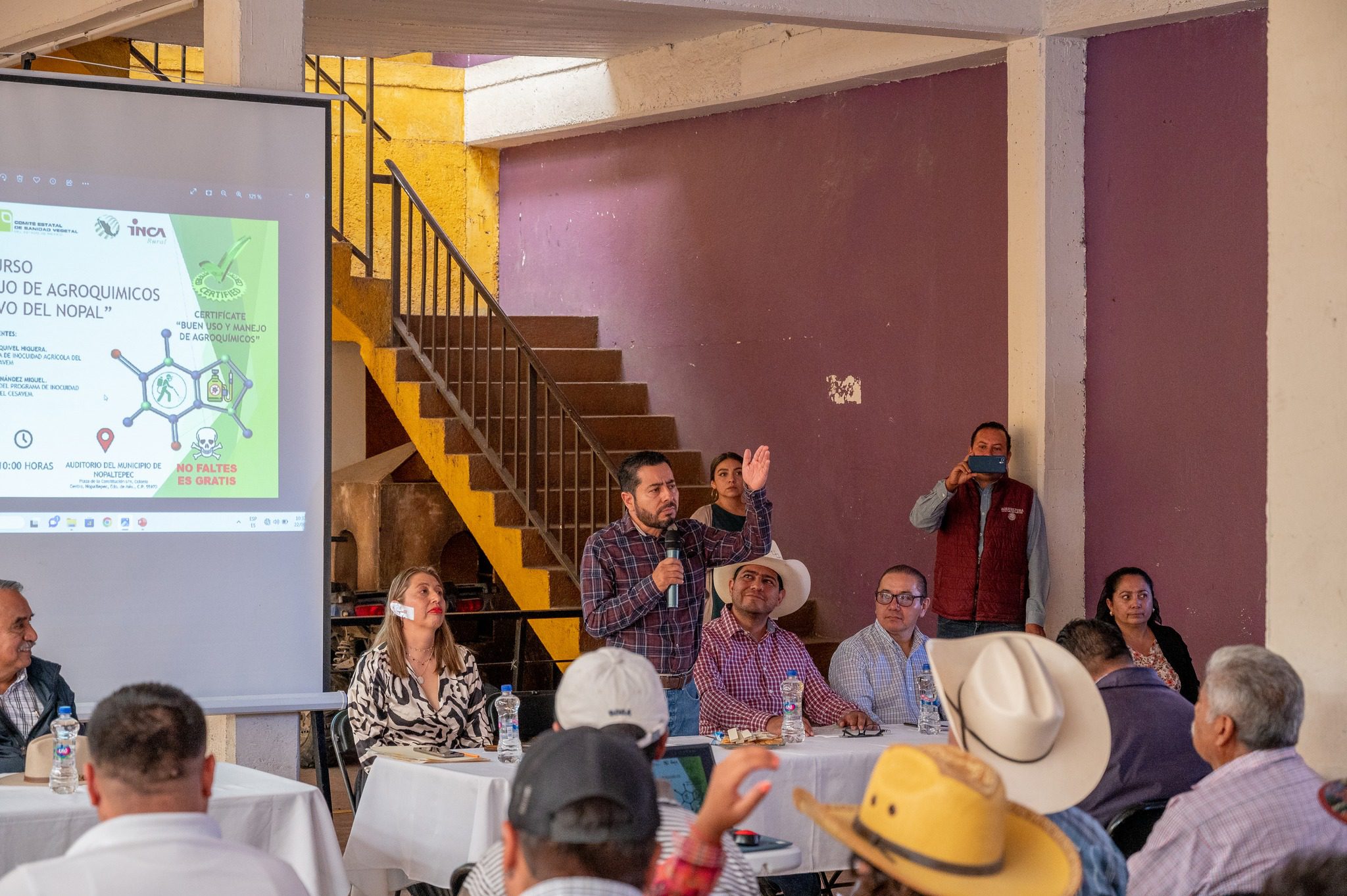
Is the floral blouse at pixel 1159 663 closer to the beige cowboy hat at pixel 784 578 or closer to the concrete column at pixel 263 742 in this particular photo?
the beige cowboy hat at pixel 784 578

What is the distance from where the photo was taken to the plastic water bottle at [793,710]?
4469mm

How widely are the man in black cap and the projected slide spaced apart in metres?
3.31

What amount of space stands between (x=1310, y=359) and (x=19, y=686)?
381 centimetres

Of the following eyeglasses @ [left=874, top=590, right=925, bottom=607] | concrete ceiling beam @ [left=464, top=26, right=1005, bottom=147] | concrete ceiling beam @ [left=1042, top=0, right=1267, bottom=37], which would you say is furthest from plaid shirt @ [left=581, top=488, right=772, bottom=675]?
concrete ceiling beam @ [left=464, top=26, right=1005, bottom=147]

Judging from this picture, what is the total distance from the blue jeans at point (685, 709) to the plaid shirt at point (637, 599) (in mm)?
95

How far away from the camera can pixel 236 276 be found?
488 cm

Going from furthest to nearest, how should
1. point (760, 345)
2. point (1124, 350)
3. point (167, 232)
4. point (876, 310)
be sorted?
1. point (760, 345)
2. point (876, 310)
3. point (1124, 350)
4. point (167, 232)

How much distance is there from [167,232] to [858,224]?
3.89 meters

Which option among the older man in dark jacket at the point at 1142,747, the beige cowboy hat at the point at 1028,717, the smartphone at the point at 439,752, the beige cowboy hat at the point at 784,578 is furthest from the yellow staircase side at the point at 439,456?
the beige cowboy hat at the point at 1028,717

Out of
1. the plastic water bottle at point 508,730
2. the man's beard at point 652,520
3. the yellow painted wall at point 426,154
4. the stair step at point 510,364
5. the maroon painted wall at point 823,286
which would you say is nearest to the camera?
the plastic water bottle at point 508,730

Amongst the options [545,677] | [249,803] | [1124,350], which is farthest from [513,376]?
[249,803]

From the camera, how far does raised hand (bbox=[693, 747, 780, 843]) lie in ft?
6.53

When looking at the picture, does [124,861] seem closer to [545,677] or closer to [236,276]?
[236,276]

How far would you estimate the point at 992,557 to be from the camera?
6.40 metres
